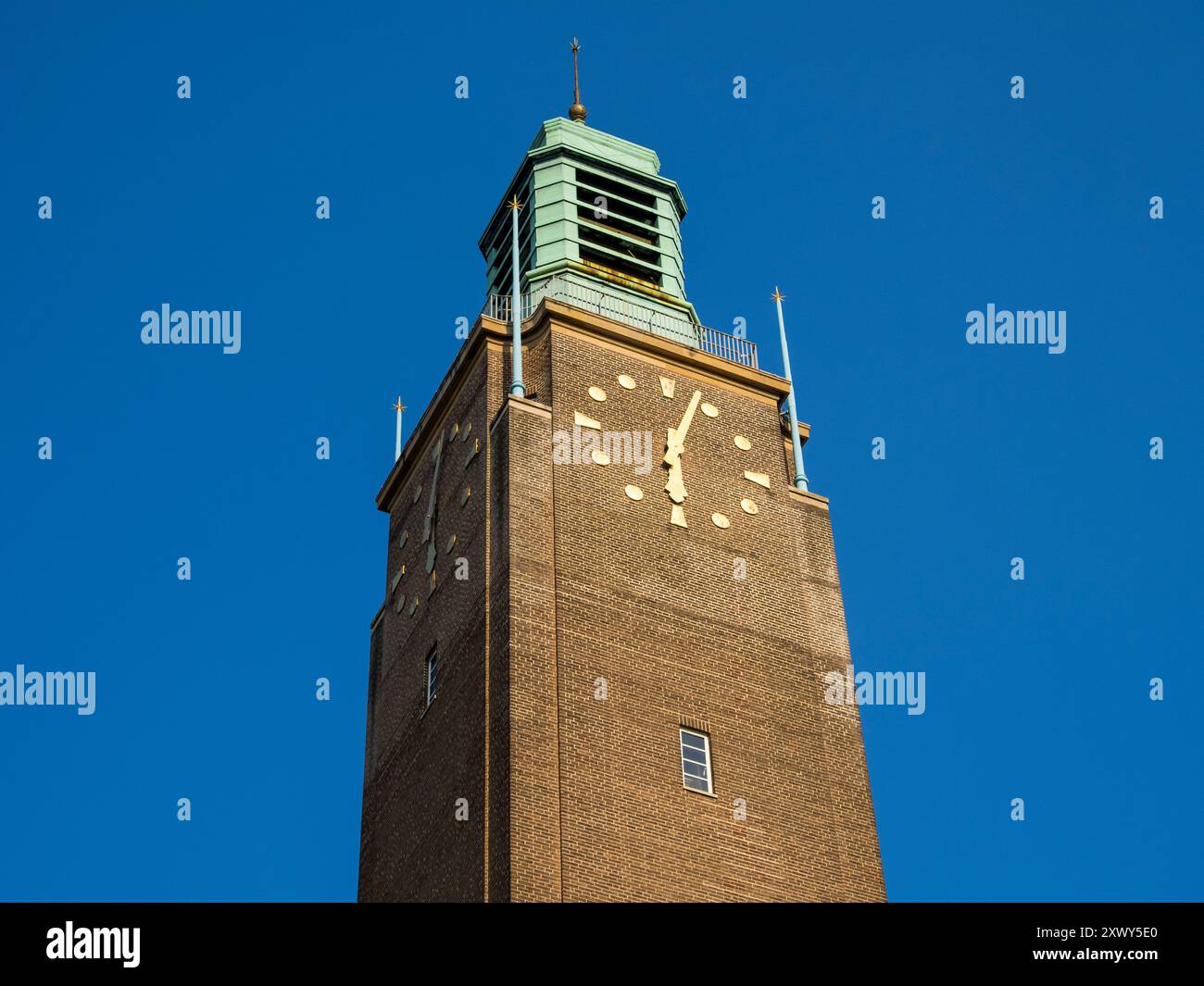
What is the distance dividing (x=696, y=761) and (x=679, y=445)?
8.56 m

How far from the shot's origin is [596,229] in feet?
176

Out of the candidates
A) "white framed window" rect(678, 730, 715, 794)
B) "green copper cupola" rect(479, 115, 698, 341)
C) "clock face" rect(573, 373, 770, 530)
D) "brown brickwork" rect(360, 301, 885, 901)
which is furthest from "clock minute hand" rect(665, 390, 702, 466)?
"white framed window" rect(678, 730, 715, 794)

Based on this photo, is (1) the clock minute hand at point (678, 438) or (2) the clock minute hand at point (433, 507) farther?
(2) the clock minute hand at point (433, 507)

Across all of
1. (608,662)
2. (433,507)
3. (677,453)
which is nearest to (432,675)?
(433,507)

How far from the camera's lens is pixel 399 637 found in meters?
47.1

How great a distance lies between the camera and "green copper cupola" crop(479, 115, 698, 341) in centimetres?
5091

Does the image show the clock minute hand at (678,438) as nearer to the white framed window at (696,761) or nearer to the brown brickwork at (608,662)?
the brown brickwork at (608,662)

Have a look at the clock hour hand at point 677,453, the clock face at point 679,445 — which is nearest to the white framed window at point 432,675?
the clock face at point 679,445

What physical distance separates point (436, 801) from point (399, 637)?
6.88 meters

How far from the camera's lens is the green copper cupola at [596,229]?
2004 inches

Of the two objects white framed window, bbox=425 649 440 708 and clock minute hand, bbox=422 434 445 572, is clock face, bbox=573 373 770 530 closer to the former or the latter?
clock minute hand, bbox=422 434 445 572

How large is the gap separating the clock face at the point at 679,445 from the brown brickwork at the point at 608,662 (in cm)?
9

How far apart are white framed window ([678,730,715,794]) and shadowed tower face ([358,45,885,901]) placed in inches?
1.6

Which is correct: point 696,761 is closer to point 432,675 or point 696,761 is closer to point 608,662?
point 608,662
